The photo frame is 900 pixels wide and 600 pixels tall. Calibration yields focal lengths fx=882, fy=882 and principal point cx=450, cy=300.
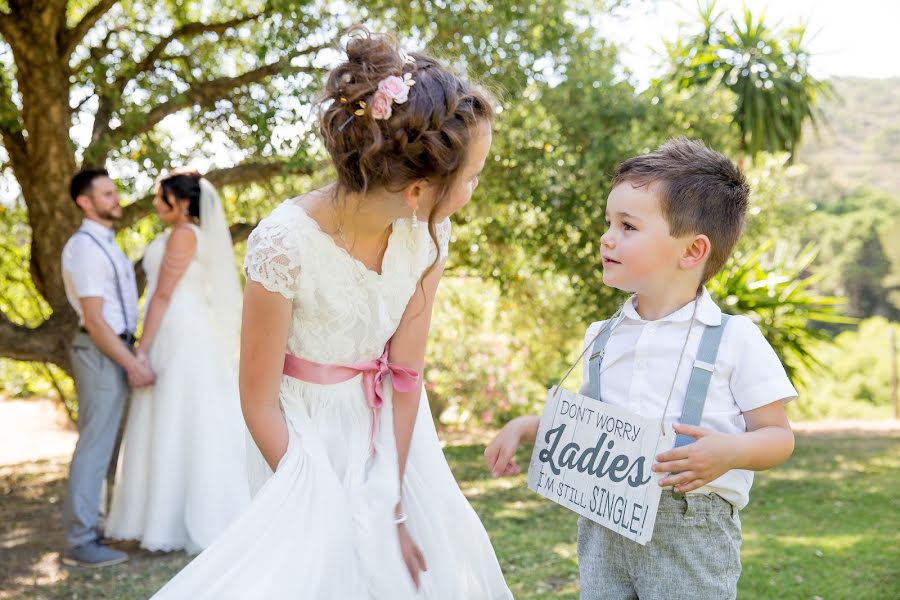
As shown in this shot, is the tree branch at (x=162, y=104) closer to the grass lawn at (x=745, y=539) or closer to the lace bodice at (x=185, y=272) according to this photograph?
the lace bodice at (x=185, y=272)

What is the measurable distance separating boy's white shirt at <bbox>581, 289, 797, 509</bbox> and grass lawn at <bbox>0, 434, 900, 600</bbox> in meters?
2.03

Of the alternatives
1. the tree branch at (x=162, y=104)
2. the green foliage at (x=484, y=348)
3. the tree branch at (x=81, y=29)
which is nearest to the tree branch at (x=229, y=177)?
the tree branch at (x=162, y=104)

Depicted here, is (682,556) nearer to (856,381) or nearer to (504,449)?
(504,449)

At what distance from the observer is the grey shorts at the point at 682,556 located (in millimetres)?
1960

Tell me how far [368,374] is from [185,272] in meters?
3.30

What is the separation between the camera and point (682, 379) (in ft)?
6.54

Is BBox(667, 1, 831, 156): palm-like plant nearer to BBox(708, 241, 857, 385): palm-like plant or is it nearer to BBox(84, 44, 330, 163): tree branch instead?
BBox(708, 241, 857, 385): palm-like plant

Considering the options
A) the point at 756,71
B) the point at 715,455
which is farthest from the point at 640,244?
the point at 756,71

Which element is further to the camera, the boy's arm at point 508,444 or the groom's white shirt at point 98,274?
the groom's white shirt at point 98,274

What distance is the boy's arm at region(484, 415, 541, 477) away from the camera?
7.00 feet

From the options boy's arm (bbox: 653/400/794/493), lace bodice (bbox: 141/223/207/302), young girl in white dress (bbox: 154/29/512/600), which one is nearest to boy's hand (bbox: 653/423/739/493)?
boy's arm (bbox: 653/400/794/493)

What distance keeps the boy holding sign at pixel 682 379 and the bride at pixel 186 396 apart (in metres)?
3.13

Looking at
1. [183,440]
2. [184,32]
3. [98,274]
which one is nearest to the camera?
[98,274]

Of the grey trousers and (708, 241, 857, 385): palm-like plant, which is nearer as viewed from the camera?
the grey trousers
